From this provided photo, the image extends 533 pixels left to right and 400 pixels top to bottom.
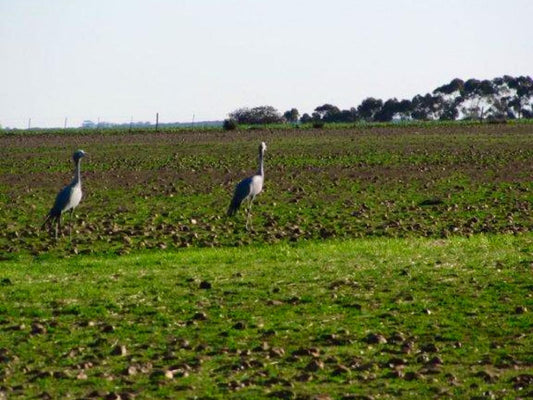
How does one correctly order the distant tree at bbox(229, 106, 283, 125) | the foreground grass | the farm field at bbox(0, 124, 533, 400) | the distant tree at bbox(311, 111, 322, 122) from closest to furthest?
the foreground grass → the farm field at bbox(0, 124, 533, 400) → the distant tree at bbox(229, 106, 283, 125) → the distant tree at bbox(311, 111, 322, 122)

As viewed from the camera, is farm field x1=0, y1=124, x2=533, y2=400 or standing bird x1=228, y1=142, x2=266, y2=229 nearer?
farm field x1=0, y1=124, x2=533, y2=400

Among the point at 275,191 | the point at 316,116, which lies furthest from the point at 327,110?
the point at 275,191

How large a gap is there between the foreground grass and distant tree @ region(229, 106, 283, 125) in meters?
120

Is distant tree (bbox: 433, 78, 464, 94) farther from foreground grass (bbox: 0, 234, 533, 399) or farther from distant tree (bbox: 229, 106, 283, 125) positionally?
foreground grass (bbox: 0, 234, 533, 399)

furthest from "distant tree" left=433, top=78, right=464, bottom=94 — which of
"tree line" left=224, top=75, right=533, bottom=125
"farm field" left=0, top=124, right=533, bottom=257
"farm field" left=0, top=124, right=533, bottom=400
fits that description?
"farm field" left=0, top=124, right=533, bottom=400

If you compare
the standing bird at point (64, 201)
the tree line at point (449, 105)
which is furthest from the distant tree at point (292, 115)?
the standing bird at point (64, 201)

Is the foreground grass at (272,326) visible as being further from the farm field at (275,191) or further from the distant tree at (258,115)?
the distant tree at (258,115)

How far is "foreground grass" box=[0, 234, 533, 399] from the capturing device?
12.4 m

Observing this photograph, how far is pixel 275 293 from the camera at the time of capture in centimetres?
1817

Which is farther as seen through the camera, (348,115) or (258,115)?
(348,115)

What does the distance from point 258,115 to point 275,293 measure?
126036 millimetres

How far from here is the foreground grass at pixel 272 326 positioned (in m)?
12.4

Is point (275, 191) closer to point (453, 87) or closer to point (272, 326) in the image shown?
point (272, 326)

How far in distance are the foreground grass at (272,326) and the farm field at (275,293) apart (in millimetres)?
40
